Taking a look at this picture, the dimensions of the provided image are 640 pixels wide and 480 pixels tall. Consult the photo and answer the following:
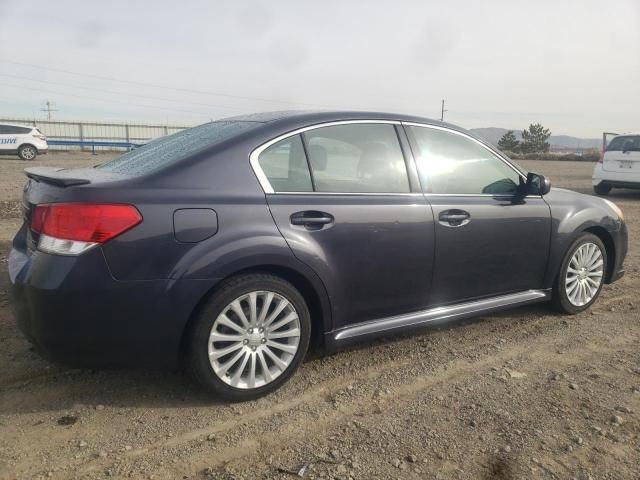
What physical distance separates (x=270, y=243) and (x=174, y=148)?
0.91 m

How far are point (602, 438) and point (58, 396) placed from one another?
2.87 meters

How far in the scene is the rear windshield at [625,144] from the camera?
11891 mm

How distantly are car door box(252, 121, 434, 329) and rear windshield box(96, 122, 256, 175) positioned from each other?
0.32 m

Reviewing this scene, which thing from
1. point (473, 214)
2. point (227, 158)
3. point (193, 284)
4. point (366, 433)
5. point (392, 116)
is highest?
point (392, 116)

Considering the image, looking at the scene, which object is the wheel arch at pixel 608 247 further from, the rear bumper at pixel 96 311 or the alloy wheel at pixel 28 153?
the alloy wheel at pixel 28 153

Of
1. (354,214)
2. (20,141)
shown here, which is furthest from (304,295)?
(20,141)

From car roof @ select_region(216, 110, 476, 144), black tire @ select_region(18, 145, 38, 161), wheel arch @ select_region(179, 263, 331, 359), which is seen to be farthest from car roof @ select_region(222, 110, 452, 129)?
black tire @ select_region(18, 145, 38, 161)

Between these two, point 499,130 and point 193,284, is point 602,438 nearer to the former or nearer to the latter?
point 193,284

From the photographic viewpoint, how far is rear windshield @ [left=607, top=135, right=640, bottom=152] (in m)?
11.9

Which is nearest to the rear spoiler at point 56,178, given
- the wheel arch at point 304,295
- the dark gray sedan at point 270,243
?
the dark gray sedan at point 270,243

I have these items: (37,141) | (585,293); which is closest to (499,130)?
(37,141)

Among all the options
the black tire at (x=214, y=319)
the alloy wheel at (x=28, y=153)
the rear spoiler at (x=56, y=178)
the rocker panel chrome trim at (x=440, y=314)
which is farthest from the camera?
the alloy wheel at (x=28, y=153)

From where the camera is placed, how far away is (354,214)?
315 centimetres

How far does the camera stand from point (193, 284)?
105 inches
